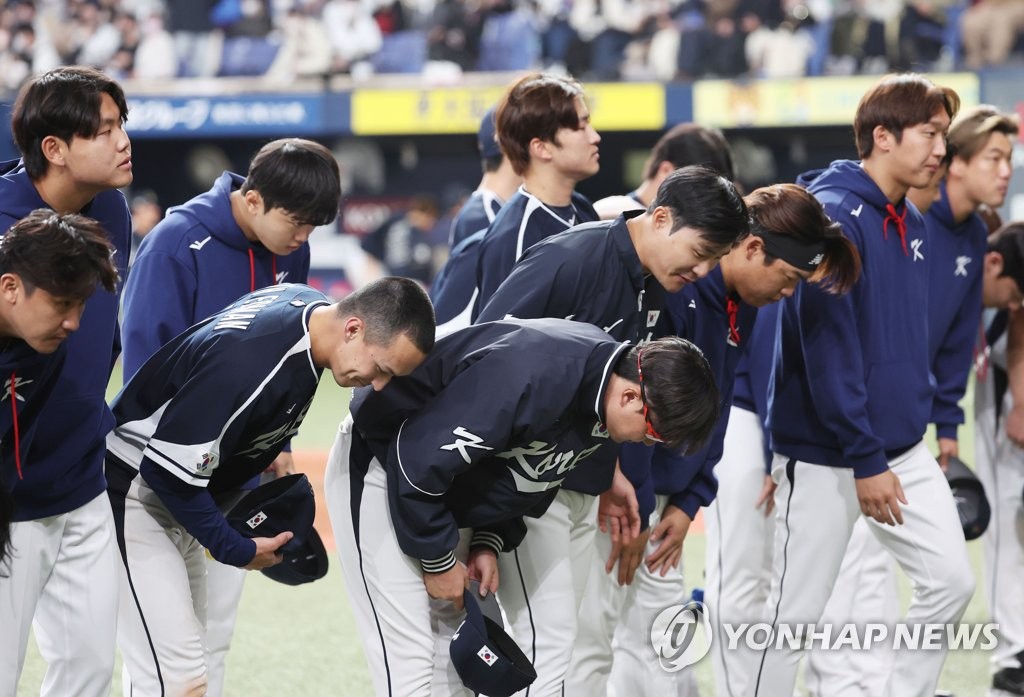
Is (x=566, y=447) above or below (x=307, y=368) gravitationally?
below

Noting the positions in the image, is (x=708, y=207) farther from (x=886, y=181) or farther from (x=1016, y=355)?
(x=1016, y=355)

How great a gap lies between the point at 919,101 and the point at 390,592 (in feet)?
7.80

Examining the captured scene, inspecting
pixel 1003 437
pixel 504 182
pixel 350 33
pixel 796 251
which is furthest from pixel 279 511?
pixel 350 33

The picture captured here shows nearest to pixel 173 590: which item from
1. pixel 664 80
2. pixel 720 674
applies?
pixel 720 674

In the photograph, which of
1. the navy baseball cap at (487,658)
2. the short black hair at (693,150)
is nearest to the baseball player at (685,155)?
the short black hair at (693,150)

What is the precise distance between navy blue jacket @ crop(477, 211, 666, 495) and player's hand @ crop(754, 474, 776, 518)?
1055mm

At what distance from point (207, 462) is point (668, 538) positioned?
1625mm

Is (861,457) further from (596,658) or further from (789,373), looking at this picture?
(596,658)

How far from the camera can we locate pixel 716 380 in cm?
406

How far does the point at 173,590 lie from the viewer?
3605 millimetres

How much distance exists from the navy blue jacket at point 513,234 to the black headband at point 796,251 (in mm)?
702

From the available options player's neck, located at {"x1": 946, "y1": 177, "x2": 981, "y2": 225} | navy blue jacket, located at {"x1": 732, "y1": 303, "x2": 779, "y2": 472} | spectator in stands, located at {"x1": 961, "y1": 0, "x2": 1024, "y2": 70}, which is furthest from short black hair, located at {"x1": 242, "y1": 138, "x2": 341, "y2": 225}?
spectator in stands, located at {"x1": 961, "y1": 0, "x2": 1024, "y2": 70}

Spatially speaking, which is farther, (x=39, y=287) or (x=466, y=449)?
(x=466, y=449)

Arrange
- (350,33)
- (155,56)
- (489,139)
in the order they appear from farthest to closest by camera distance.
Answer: (155,56)
(350,33)
(489,139)
